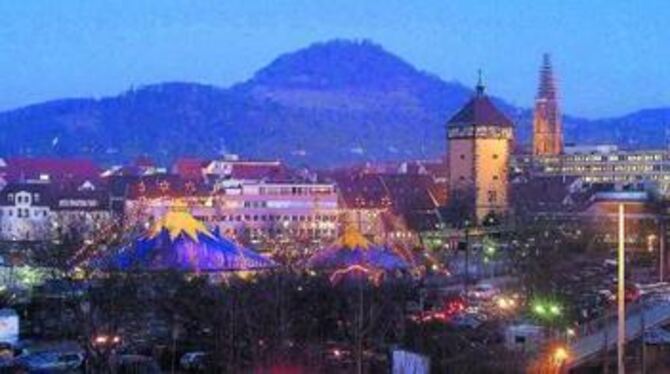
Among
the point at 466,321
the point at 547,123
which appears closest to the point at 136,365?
the point at 466,321

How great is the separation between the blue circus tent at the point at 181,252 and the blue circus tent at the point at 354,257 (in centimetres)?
160

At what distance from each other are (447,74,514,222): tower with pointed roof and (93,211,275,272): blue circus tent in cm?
2355

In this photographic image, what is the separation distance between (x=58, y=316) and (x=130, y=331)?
10.1ft

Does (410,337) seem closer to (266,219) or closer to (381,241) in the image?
(381,241)

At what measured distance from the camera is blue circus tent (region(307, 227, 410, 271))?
2666 cm

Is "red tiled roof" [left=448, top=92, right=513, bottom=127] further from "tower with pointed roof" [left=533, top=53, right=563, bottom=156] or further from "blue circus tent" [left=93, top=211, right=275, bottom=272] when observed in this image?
"tower with pointed roof" [left=533, top=53, right=563, bottom=156]

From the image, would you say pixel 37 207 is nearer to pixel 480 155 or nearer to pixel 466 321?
pixel 480 155

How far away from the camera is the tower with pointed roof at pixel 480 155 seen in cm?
4900

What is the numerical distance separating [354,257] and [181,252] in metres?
4.42

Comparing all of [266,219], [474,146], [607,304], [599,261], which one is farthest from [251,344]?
[474,146]

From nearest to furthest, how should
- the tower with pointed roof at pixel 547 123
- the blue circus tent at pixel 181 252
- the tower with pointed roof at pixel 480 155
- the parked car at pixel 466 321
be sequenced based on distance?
the parked car at pixel 466 321 < the blue circus tent at pixel 181 252 < the tower with pointed roof at pixel 480 155 < the tower with pointed roof at pixel 547 123

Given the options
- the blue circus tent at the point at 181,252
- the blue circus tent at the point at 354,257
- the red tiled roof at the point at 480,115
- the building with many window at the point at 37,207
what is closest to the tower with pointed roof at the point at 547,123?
the red tiled roof at the point at 480,115

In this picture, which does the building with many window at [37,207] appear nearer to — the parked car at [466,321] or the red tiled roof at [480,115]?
the red tiled roof at [480,115]

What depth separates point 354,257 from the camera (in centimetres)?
2741
